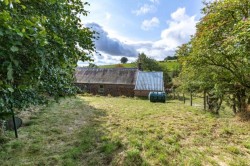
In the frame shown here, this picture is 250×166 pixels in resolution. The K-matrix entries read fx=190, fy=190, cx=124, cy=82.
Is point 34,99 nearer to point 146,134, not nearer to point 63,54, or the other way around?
point 63,54

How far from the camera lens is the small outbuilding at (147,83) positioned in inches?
960

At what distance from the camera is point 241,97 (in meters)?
9.49

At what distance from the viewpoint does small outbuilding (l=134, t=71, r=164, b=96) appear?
2439cm

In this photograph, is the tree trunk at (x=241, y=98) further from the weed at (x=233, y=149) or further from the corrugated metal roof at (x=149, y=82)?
the corrugated metal roof at (x=149, y=82)

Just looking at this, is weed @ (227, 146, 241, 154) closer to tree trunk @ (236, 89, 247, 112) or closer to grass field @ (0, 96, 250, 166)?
grass field @ (0, 96, 250, 166)

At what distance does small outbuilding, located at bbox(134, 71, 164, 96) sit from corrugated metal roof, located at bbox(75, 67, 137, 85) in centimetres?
95

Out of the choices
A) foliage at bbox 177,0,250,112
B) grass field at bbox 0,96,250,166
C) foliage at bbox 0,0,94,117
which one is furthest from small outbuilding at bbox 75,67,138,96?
foliage at bbox 0,0,94,117

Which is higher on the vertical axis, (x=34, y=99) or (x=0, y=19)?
(x=0, y=19)

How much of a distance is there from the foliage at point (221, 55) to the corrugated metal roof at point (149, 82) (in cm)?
1423

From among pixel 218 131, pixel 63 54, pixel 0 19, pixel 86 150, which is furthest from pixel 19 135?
pixel 218 131

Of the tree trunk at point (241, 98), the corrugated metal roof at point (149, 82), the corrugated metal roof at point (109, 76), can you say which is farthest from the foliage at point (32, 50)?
the corrugated metal roof at point (109, 76)

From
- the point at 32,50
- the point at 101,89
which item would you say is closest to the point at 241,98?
the point at 32,50

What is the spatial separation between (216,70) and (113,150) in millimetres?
6514

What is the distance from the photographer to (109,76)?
27.5 meters
